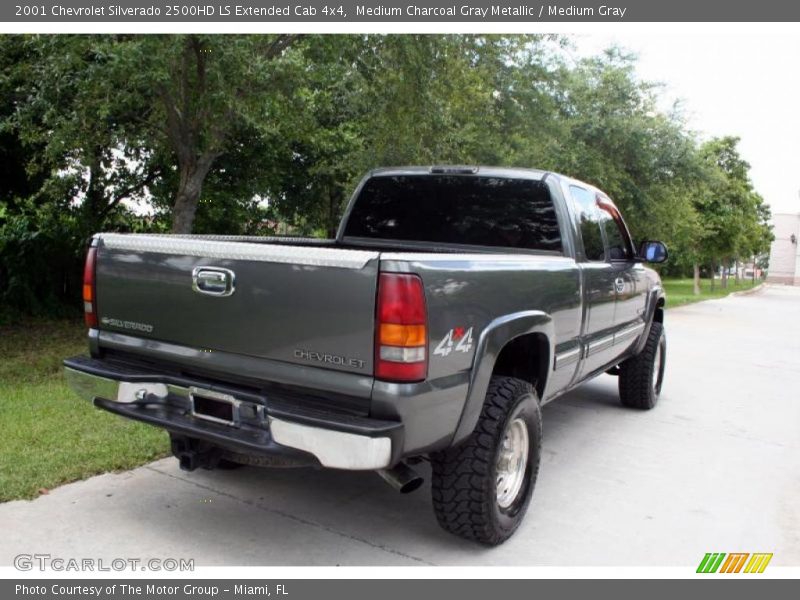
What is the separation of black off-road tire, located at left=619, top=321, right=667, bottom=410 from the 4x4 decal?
387 cm

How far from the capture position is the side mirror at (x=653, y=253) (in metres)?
5.63

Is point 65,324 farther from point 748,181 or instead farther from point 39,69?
point 748,181

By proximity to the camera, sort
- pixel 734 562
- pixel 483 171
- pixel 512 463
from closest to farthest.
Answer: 1. pixel 734 562
2. pixel 512 463
3. pixel 483 171

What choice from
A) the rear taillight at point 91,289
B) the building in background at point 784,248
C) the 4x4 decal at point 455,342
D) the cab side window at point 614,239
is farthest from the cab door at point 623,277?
the building in background at point 784,248

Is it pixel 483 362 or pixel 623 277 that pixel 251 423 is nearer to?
pixel 483 362

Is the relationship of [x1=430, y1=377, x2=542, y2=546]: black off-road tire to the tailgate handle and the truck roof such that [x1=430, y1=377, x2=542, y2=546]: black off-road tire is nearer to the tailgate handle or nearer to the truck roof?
the tailgate handle

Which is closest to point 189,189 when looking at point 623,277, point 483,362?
point 623,277

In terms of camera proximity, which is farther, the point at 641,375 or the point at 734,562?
the point at 641,375

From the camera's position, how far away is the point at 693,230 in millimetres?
21406

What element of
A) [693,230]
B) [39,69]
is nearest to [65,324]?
[39,69]

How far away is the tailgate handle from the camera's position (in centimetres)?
310

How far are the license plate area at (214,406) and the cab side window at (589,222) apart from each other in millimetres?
2666

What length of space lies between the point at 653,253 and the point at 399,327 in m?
3.59

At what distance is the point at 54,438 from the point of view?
470 centimetres
